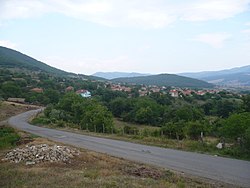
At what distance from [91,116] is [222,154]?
2614 cm

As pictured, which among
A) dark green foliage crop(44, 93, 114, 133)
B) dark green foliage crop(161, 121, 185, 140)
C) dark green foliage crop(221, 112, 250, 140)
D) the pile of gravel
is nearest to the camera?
the pile of gravel

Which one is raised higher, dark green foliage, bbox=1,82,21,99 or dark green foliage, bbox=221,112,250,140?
dark green foliage, bbox=221,112,250,140

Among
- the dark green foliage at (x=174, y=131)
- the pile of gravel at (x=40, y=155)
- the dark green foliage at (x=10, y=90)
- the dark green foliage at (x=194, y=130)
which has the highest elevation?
the pile of gravel at (x=40, y=155)

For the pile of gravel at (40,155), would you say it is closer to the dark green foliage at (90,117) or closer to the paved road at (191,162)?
the paved road at (191,162)

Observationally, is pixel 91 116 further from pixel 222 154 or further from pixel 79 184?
pixel 79 184

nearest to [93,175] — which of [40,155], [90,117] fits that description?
[40,155]

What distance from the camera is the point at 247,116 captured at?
74.6 ft

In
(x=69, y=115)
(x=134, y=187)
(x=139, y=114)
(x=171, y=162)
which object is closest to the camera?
(x=134, y=187)

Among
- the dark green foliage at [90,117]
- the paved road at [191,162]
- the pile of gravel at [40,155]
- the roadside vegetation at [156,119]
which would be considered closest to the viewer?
the paved road at [191,162]

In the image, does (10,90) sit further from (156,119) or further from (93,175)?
(93,175)

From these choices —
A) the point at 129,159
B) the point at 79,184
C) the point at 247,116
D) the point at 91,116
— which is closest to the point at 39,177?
the point at 79,184

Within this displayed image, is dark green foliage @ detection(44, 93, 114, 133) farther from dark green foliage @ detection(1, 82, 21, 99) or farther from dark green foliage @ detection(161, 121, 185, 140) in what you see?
dark green foliage @ detection(1, 82, 21, 99)

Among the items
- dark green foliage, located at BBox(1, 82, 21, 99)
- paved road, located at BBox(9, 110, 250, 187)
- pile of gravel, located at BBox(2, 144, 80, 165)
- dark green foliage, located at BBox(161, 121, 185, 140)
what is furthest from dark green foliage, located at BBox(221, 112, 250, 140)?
dark green foliage, located at BBox(1, 82, 21, 99)

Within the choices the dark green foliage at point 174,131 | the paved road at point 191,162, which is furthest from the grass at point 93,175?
the dark green foliage at point 174,131
